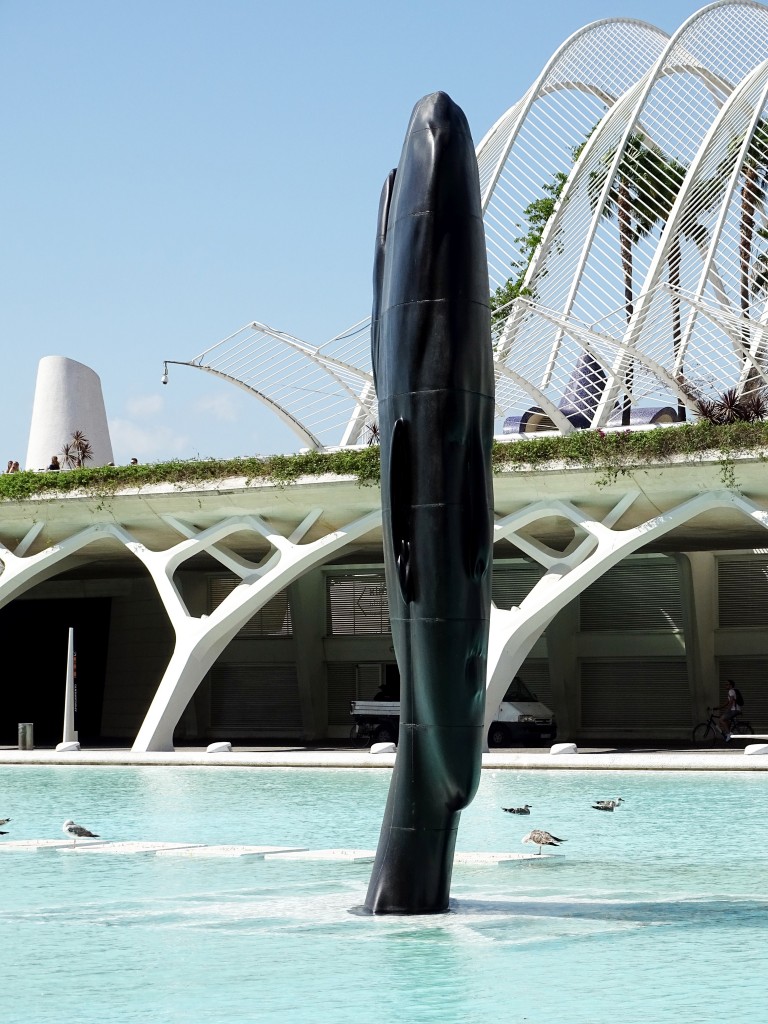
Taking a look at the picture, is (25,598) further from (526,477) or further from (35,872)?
(35,872)

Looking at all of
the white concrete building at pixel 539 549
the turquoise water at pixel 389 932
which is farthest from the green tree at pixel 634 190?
the turquoise water at pixel 389 932

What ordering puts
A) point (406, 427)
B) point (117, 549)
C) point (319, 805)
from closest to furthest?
point (406, 427) < point (319, 805) < point (117, 549)

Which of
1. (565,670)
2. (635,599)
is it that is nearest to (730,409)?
(635,599)

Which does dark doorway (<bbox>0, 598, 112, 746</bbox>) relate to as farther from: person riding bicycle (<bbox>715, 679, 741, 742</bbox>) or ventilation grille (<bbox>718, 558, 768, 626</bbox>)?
person riding bicycle (<bbox>715, 679, 741, 742</bbox>)

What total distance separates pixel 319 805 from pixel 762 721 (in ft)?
69.5

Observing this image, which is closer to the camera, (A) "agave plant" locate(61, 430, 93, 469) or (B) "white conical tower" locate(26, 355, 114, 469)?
(A) "agave plant" locate(61, 430, 93, 469)

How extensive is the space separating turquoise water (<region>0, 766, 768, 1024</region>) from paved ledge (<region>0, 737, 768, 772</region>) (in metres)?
6.15

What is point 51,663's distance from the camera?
43969mm

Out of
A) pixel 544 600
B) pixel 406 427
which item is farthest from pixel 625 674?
pixel 406 427

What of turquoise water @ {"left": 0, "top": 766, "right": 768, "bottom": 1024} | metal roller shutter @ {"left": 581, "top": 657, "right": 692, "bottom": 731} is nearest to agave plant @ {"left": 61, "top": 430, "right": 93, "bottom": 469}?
metal roller shutter @ {"left": 581, "top": 657, "right": 692, "bottom": 731}

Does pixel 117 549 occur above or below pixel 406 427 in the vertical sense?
above

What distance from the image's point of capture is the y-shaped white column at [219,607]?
30.4 meters

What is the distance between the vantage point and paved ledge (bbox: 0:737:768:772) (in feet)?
78.1

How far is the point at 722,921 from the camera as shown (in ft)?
33.0
